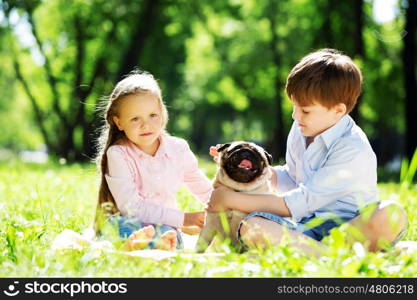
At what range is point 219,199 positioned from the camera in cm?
410

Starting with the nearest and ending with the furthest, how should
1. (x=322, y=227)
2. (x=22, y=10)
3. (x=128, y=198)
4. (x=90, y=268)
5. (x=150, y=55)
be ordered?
1. (x=90, y=268)
2. (x=322, y=227)
3. (x=128, y=198)
4. (x=22, y=10)
5. (x=150, y=55)

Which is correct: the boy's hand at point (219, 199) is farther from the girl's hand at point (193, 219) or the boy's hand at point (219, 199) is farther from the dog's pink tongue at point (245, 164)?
the girl's hand at point (193, 219)

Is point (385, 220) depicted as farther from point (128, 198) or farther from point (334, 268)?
point (128, 198)

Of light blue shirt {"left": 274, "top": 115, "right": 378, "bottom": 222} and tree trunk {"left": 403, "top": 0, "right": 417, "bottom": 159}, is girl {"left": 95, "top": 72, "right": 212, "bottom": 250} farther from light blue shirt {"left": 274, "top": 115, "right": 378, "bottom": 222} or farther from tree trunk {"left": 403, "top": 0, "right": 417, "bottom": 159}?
tree trunk {"left": 403, "top": 0, "right": 417, "bottom": 159}

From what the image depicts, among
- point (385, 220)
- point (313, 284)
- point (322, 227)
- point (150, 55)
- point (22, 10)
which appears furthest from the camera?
point (150, 55)

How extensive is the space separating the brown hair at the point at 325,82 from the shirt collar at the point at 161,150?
116 centimetres

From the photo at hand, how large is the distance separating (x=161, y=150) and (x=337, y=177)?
4.90ft

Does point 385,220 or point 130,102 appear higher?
point 130,102

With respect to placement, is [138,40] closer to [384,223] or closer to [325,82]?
[325,82]

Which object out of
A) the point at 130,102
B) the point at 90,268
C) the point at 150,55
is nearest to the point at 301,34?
the point at 150,55

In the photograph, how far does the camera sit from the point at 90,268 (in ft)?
11.0

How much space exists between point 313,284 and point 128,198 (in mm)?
1923

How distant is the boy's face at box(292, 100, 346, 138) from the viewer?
13.9 feet

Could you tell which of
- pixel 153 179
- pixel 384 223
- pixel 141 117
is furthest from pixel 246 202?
pixel 141 117
